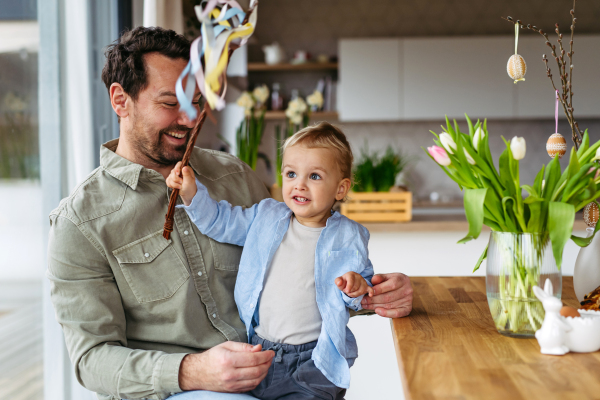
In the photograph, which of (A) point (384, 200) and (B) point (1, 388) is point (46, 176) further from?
(A) point (384, 200)

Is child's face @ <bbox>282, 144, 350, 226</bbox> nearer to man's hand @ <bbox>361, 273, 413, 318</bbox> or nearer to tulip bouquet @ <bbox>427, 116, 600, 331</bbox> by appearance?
man's hand @ <bbox>361, 273, 413, 318</bbox>

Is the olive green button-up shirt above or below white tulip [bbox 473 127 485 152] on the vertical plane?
below

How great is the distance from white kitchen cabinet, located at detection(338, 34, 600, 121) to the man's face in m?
2.98

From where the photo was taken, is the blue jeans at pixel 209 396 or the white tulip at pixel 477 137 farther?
the blue jeans at pixel 209 396

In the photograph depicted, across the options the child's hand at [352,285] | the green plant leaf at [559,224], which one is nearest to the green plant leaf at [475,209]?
the green plant leaf at [559,224]

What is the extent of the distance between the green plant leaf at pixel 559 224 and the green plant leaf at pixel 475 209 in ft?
0.43

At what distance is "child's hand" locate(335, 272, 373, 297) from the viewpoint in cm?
113

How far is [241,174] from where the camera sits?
1.66 m

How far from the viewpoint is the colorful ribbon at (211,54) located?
95cm

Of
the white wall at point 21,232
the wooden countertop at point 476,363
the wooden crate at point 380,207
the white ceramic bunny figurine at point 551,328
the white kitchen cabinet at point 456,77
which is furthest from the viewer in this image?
the white kitchen cabinet at point 456,77

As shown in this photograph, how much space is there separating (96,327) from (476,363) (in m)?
0.84

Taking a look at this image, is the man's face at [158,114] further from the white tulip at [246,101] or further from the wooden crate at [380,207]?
the white tulip at [246,101]

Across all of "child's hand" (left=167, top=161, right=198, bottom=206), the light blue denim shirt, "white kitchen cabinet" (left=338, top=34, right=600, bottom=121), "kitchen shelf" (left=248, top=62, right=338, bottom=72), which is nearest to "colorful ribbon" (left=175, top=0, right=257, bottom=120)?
"child's hand" (left=167, top=161, right=198, bottom=206)

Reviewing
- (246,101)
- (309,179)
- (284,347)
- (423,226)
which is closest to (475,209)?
(309,179)
